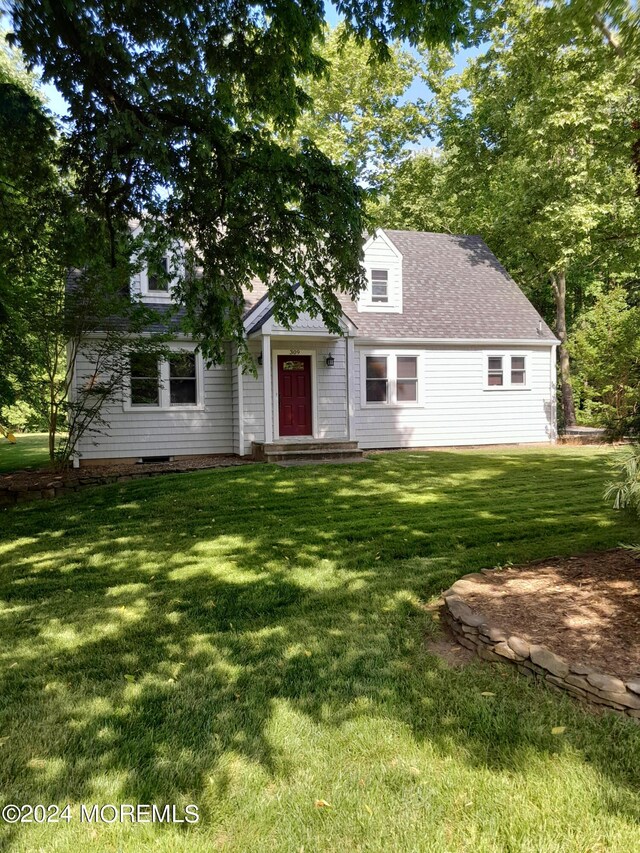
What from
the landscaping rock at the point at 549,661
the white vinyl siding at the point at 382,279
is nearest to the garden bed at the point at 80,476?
the white vinyl siding at the point at 382,279

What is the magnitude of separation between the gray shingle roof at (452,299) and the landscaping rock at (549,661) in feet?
39.9

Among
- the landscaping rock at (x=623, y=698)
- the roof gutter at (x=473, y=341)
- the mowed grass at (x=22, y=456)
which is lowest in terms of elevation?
the landscaping rock at (x=623, y=698)

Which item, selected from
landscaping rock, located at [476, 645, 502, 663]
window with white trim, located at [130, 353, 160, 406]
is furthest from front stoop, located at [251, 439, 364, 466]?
landscaping rock, located at [476, 645, 502, 663]

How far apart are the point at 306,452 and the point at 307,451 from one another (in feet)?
0.16

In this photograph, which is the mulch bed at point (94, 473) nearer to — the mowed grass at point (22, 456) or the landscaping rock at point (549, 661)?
the mowed grass at point (22, 456)

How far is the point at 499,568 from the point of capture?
5.22 m

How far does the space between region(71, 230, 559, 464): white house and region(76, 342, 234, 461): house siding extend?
27 mm

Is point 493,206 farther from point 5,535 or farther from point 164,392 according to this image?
point 5,535

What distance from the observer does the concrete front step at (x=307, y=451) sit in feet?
40.8

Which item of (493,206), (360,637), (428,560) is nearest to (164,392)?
(428,560)

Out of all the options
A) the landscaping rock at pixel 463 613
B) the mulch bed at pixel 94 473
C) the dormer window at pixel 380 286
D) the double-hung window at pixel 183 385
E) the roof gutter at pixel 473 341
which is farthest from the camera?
the dormer window at pixel 380 286

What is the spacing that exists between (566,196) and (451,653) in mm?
18837

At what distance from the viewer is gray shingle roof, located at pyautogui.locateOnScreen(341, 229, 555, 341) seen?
618 inches

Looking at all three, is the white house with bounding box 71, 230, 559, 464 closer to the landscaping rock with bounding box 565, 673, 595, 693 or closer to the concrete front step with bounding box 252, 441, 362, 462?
the concrete front step with bounding box 252, 441, 362, 462
